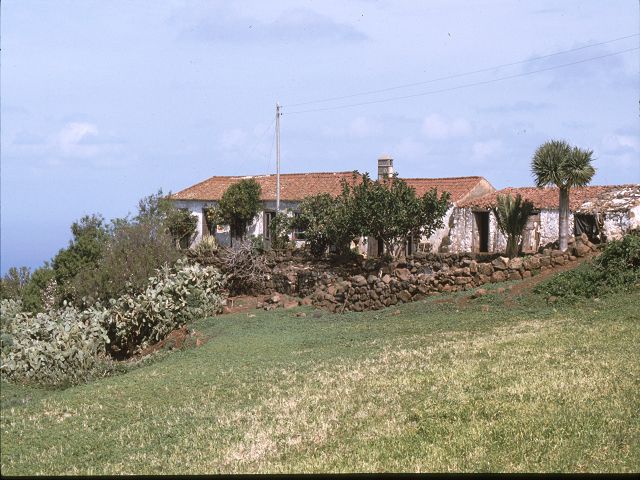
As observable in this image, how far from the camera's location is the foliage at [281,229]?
3489cm

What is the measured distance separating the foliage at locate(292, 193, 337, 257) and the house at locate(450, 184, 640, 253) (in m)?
6.29

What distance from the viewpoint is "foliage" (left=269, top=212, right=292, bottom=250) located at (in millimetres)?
34888

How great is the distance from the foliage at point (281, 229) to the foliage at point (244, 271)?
6197 mm

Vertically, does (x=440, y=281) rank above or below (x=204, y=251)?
below

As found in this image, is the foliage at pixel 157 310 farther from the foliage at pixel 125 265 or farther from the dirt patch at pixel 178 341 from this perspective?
the foliage at pixel 125 265

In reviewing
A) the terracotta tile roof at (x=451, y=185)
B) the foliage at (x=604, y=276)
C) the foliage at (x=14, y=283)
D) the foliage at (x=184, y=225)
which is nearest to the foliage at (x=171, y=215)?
the foliage at (x=184, y=225)

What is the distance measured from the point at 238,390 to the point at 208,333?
26.7 ft

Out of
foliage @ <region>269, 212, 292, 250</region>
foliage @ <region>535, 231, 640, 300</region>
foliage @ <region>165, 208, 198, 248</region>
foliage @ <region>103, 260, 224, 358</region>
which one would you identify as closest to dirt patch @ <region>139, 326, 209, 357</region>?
foliage @ <region>103, 260, 224, 358</region>

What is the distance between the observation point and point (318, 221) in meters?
31.9

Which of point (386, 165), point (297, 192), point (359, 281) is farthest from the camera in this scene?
point (297, 192)

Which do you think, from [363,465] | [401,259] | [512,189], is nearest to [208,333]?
[401,259]

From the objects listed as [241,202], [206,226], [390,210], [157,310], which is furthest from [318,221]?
[206,226]

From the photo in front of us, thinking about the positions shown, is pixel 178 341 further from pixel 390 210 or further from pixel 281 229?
pixel 281 229

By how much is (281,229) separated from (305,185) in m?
4.71
